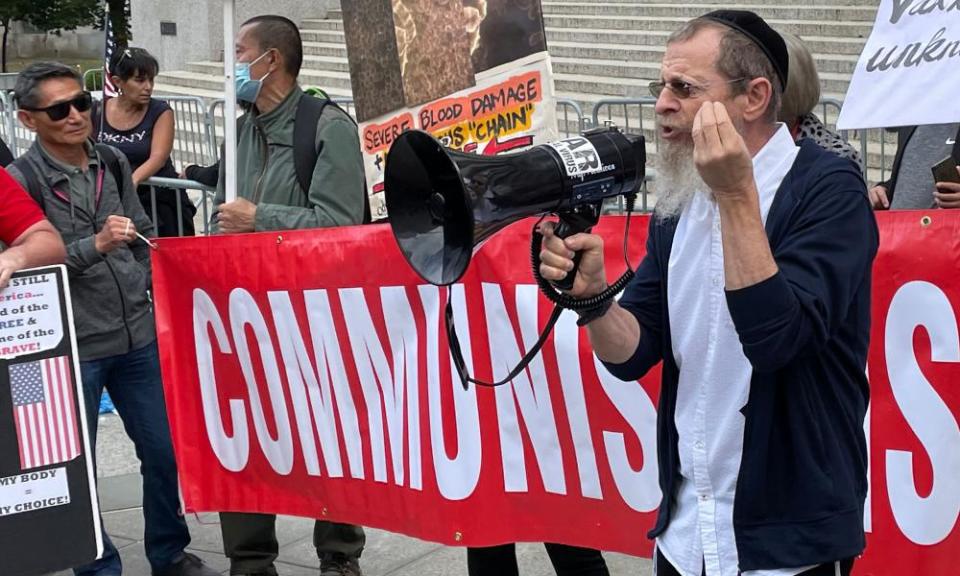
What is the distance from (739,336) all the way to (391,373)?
224 cm

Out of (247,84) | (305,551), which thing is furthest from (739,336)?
(305,551)

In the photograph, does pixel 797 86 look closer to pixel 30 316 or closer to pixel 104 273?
pixel 30 316

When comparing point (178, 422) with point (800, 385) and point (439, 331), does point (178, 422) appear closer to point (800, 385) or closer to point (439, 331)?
point (439, 331)

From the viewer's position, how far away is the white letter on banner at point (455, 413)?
4.07 metres

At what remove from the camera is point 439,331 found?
412 centimetres

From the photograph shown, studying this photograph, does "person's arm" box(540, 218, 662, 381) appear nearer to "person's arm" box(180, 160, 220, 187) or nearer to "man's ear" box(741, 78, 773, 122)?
"man's ear" box(741, 78, 773, 122)

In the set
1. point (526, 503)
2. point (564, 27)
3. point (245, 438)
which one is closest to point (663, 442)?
point (526, 503)

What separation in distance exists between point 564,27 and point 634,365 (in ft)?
42.7

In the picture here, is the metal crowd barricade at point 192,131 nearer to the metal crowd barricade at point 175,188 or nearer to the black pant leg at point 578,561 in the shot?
the metal crowd barricade at point 175,188

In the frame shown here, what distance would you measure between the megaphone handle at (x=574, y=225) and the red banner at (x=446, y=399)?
131 cm

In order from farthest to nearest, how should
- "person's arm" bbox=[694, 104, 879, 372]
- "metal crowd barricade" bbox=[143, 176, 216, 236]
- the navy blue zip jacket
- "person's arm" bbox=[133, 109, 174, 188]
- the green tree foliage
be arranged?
the green tree foliage
"person's arm" bbox=[133, 109, 174, 188]
"metal crowd barricade" bbox=[143, 176, 216, 236]
the navy blue zip jacket
"person's arm" bbox=[694, 104, 879, 372]

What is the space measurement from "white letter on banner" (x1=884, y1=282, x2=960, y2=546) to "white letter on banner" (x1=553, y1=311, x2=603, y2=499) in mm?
878

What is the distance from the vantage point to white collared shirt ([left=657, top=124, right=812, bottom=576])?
2.35 meters

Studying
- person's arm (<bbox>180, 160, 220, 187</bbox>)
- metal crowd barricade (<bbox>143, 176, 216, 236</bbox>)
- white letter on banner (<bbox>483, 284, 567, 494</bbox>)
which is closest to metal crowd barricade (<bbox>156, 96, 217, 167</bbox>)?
metal crowd barricade (<bbox>143, 176, 216, 236</bbox>)
